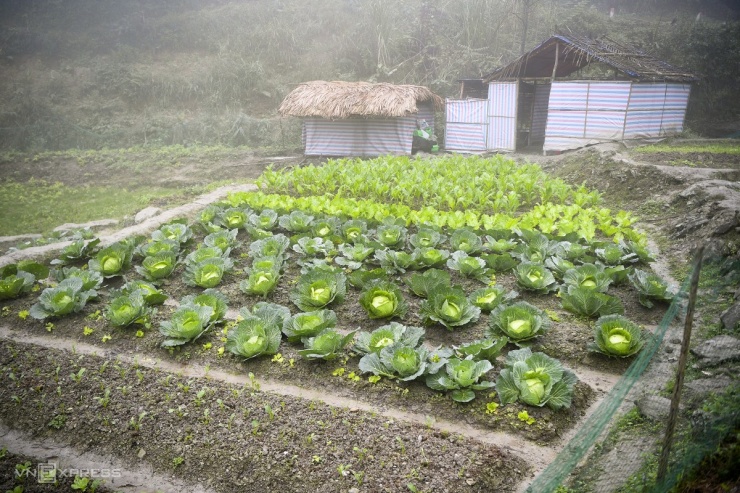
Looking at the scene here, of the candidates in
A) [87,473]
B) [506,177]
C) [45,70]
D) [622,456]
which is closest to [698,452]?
[622,456]

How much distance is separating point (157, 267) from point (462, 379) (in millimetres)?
3472

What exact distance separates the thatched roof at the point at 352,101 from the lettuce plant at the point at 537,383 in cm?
1038

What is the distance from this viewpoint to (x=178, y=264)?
5387 millimetres

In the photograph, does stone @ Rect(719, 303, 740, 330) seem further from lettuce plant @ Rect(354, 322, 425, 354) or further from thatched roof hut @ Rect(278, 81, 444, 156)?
thatched roof hut @ Rect(278, 81, 444, 156)

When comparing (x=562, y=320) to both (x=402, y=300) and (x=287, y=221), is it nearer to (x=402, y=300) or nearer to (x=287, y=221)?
(x=402, y=300)

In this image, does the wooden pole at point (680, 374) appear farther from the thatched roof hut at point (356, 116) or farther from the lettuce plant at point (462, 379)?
the thatched roof hut at point (356, 116)

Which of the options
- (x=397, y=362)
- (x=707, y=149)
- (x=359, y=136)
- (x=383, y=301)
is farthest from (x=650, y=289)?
(x=359, y=136)

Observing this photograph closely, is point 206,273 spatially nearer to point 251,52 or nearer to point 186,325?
point 186,325

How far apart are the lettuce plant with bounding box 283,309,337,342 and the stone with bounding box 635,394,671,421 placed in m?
2.21

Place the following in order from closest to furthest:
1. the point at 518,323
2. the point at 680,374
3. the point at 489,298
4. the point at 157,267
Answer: the point at 680,374
the point at 518,323
the point at 489,298
the point at 157,267

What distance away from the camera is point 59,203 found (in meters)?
8.66

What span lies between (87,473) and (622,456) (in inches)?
113

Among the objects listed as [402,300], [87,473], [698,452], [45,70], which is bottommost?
[87,473]

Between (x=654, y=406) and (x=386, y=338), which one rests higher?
(x=654, y=406)
